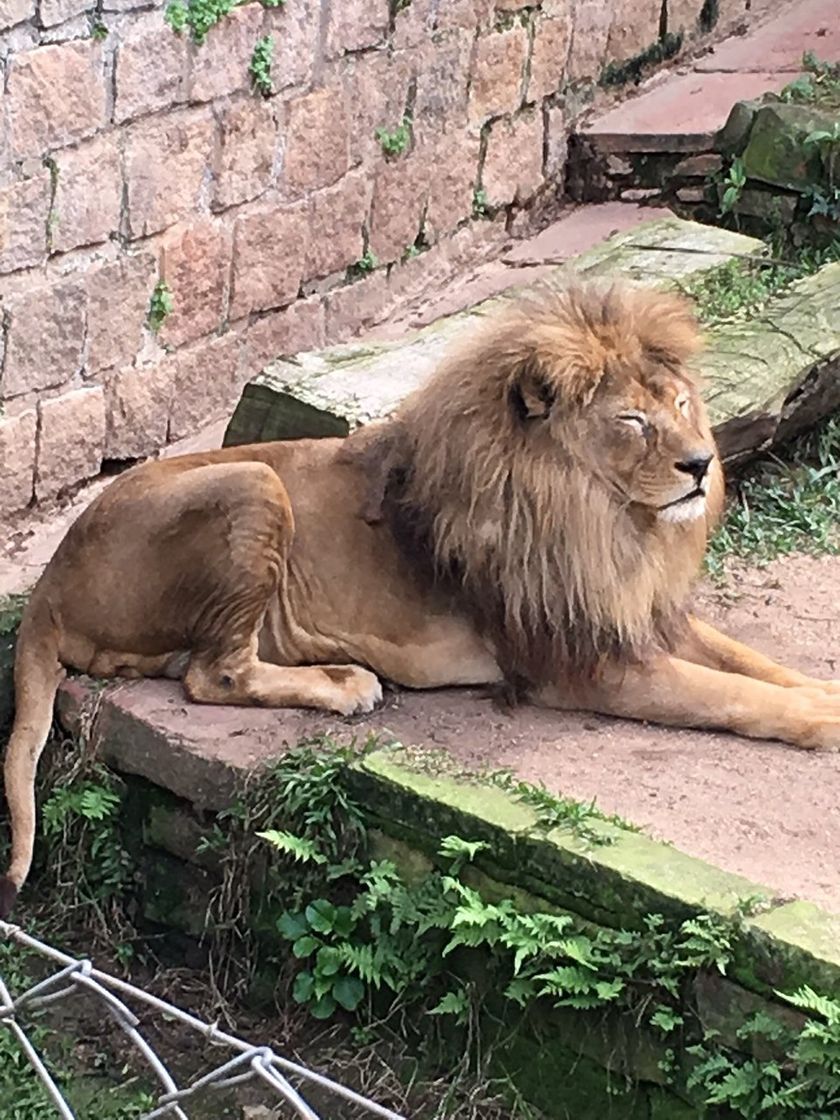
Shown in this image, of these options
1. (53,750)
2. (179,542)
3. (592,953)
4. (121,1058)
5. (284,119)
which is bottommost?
(121,1058)

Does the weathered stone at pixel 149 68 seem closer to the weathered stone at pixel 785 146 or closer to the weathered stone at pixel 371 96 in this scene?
the weathered stone at pixel 371 96

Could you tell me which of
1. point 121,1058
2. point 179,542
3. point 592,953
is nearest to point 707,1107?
point 592,953

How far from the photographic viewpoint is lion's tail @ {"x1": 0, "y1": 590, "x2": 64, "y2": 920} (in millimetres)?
4137

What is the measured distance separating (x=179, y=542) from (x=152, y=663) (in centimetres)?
38

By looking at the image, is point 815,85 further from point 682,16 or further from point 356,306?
point 356,306

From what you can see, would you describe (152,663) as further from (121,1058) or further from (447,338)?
(447,338)

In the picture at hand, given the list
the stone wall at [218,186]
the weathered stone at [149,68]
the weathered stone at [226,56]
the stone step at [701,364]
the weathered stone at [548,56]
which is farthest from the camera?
the weathered stone at [548,56]

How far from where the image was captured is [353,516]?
14.4ft

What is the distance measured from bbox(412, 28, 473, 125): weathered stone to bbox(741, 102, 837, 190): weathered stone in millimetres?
1224

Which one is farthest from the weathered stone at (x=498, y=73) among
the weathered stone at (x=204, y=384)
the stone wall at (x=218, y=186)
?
the weathered stone at (x=204, y=384)

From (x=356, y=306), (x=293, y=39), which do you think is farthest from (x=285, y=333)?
(x=293, y=39)

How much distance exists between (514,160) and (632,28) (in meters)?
1.07

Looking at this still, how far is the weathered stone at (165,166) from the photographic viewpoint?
555 cm

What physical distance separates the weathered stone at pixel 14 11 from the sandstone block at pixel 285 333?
1505 mm
